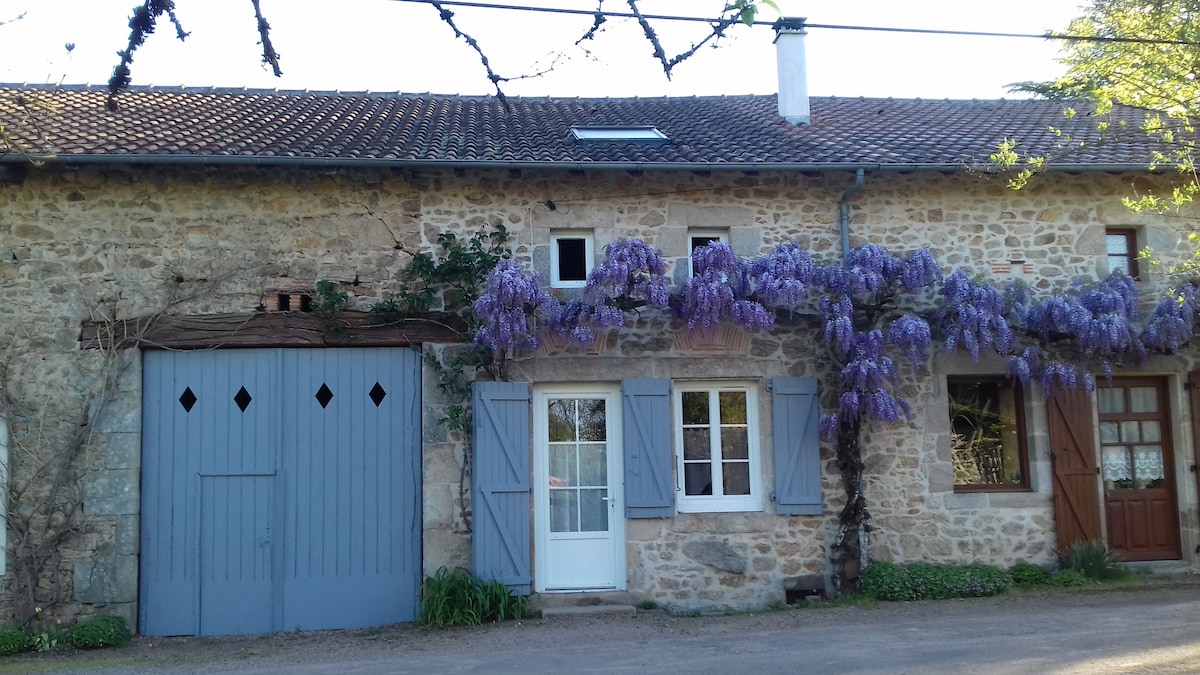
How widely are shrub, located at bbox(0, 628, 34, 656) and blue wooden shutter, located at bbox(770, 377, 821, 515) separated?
5.74 metres

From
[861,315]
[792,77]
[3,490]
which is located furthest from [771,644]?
[792,77]

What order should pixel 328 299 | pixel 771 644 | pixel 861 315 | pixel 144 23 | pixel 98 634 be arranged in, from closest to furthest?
pixel 144 23
pixel 771 644
pixel 98 634
pixel 328 299
pixel 861 315

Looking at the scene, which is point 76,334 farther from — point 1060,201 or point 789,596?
point 1060,201

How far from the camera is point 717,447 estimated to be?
8055 millimetres

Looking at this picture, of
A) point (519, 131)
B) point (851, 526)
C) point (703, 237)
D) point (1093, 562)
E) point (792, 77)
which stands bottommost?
point (1093, 562)

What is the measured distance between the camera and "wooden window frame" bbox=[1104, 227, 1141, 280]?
339 inches

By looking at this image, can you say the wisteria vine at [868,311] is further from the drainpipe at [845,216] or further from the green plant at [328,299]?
the green plant at [328,299]

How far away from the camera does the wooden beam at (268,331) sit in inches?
296

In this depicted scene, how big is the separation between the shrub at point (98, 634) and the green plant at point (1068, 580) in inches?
287

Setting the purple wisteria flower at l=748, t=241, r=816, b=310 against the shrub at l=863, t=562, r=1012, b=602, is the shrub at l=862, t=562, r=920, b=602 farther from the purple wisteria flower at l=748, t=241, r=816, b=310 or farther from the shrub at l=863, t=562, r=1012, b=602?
the purple wisteria flower at l=748, t=241, r=816, b=310

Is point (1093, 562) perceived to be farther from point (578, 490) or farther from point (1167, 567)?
point (578, 490)

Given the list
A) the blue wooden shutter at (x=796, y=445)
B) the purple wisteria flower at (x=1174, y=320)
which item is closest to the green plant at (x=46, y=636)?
the blue wooden shutter at (x=796, y=445)

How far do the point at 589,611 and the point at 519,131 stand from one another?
450 centimetres

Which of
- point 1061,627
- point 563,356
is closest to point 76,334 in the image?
point 563,356
